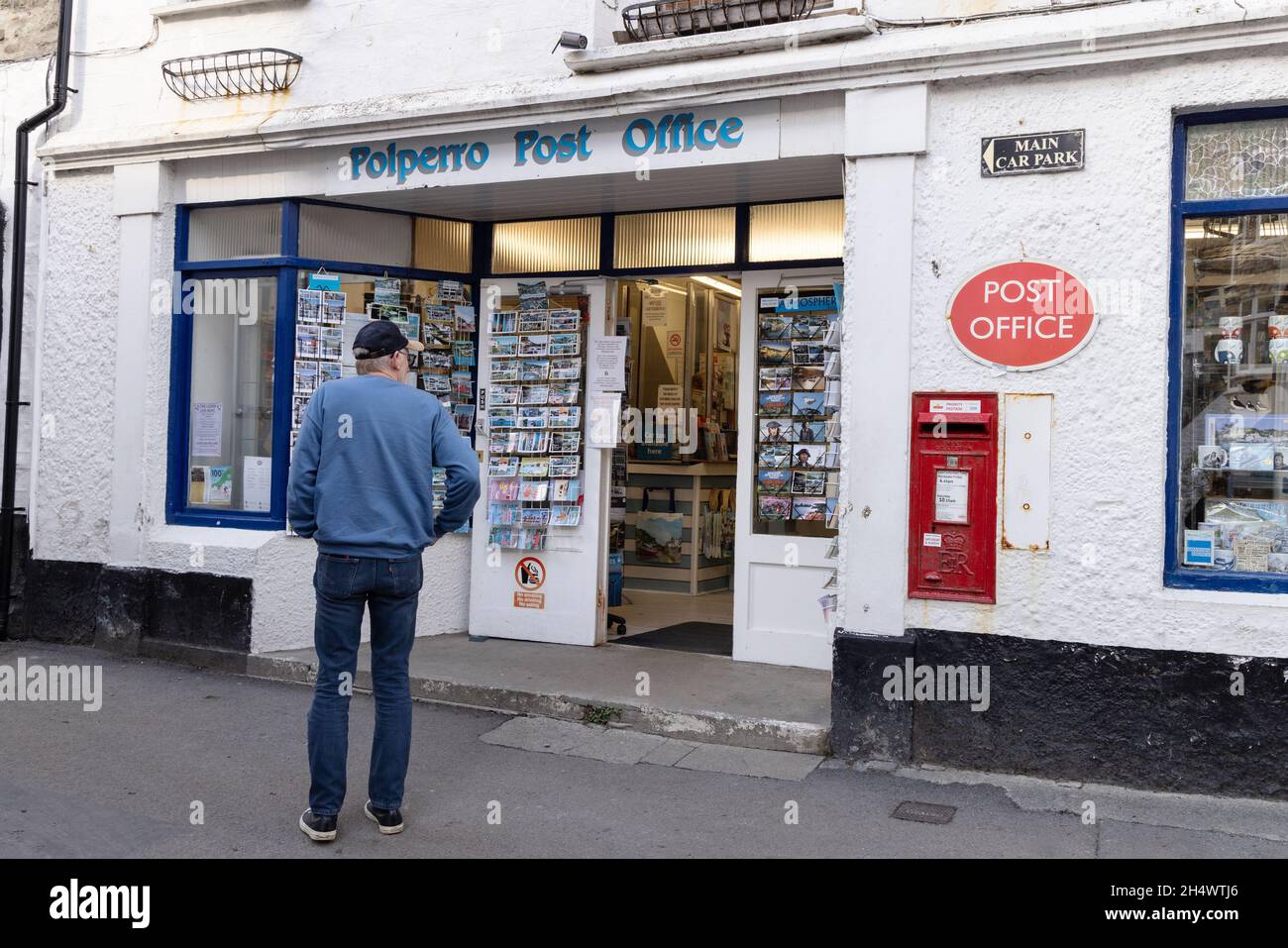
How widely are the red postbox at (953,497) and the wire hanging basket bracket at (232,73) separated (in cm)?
479

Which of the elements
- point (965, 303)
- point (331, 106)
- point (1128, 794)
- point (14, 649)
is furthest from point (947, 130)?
point (14, 649)

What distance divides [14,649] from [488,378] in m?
3.80

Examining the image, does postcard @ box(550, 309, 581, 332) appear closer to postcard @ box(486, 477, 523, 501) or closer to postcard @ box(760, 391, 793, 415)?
postcard @ box(486, 477, 523, 501)

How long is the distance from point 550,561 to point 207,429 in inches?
102

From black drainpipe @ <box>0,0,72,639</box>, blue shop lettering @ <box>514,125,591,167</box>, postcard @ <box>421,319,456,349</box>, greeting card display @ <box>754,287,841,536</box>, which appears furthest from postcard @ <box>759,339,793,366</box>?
black drainpipe @ <box>0,0,72,639</box>

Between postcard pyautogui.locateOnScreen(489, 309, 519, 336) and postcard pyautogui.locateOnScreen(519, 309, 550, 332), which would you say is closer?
postcard pyautogui.locateOnScreen(519, 309, 550, 332)

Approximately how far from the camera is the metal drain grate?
5.29 meters

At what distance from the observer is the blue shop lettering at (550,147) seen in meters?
7.15

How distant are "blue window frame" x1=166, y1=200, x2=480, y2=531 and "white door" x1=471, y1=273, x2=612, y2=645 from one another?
1.03 m

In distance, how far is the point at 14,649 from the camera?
8.55 meters

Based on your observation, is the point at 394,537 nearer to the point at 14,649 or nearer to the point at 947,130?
the point at 947,130

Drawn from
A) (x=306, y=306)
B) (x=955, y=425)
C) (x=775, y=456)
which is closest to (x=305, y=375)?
(x=306, y=306)

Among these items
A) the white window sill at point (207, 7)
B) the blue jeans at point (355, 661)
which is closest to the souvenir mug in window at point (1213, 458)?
the blue jeans at point (355, 661)

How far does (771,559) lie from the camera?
766cm
